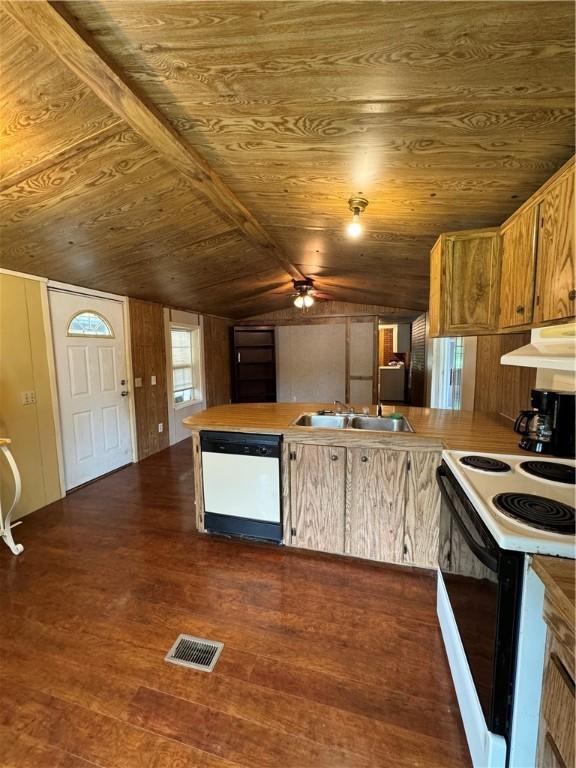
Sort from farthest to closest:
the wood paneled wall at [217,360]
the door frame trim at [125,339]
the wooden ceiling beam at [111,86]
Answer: the wood paneled wall at [217,360]
the door frame trim at [125,339]
the wooden ceiling beam at [111,86]

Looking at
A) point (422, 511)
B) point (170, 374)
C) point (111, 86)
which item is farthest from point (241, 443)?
point (170, 374)

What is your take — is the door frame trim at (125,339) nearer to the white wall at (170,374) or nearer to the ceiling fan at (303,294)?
the white wall at (170,374)

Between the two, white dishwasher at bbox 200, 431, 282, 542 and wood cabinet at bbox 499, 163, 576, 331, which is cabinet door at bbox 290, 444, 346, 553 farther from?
wood cabinet at bbox 499, 163, 576, 331

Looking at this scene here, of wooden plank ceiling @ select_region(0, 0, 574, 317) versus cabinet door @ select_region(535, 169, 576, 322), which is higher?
wooden plank ceiling @ select_region(0, 0, 574, 317)

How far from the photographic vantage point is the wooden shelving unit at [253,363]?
677 centimetres

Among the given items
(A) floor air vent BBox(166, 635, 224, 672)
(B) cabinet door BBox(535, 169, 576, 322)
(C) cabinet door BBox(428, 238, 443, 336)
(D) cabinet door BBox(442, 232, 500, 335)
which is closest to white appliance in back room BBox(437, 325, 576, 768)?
(B) cabinet door BBox(535, 169, 576, 322)

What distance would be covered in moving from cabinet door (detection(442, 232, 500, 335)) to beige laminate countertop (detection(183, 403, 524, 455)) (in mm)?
654

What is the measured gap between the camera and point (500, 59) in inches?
41.3

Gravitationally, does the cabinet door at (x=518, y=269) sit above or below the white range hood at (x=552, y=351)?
above

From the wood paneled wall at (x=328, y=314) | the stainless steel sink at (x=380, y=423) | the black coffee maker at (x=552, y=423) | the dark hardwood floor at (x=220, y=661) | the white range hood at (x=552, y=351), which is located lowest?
the dark hardwood floor at (x=220, y=661)

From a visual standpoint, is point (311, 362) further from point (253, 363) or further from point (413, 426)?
point (413, 426)

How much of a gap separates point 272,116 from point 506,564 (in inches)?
73.0

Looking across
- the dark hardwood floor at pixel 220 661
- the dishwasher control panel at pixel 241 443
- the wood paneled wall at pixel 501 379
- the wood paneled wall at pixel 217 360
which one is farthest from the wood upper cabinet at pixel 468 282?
the wood paneled wall at pixel 217 360

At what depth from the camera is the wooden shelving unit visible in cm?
677
